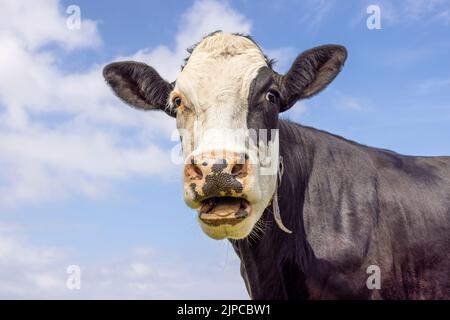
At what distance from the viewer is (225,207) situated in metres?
6.68

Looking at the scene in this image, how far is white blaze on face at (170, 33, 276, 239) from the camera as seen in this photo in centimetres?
677

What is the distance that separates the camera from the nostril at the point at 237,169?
21.2 ft

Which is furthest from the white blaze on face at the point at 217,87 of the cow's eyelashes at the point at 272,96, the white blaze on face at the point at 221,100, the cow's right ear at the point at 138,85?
the cow's right ear at the point at 138,85

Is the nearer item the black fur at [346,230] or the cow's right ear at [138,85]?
the black fur at [346,230]

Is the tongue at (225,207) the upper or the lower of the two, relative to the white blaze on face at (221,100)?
lower

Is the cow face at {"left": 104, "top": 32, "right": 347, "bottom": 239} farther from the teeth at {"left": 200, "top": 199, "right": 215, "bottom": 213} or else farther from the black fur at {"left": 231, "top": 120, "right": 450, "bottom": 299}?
the black fur at {"left": 231, "top": 120, "right": 450, "bottom": 299}

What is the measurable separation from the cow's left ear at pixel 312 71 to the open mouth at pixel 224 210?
2366mm

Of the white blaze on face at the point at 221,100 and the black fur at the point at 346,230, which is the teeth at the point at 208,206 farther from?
the black fur at the point at 346,230

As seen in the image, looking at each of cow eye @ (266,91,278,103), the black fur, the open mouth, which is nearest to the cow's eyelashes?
cow eye @ (266,91,278,103)

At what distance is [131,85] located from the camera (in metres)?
9.48

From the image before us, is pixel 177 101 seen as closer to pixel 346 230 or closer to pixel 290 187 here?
pixel 290 187

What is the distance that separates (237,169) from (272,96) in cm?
188

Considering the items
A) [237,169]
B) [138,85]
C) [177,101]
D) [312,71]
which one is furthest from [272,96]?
[138,85]
